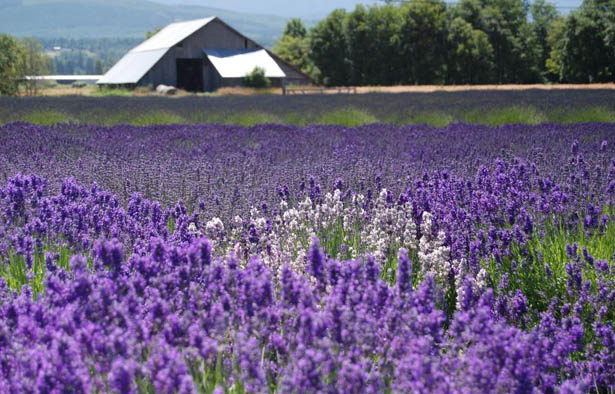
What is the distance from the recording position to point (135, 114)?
14648 millimetres

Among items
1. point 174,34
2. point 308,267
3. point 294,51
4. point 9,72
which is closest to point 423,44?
point 294,51

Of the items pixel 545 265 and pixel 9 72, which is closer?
pixel 545 265

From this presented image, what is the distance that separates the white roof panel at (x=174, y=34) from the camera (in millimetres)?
42469

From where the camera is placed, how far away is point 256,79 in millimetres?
39875

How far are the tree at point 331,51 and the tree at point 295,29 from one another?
103 feet

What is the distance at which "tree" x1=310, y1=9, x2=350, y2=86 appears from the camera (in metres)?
54.5

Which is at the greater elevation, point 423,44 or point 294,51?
point 294,51

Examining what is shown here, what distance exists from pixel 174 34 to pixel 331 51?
14.7 meters

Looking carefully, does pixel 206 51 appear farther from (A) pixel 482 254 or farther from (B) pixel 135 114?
(A) pixel 482 254

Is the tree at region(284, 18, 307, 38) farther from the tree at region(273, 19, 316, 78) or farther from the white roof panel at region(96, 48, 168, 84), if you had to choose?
the white roof panel at region(96, 48, 168, 84)

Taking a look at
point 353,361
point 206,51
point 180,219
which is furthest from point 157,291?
point 206,51

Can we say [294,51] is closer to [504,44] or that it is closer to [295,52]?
[295,52]

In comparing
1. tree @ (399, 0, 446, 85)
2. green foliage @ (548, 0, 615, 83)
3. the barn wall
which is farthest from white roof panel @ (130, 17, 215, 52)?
green foliage @ (548, 0, 615, 83)

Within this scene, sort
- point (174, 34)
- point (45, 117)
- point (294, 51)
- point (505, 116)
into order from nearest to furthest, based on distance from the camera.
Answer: point (505, 116) → point (45, 117) → point (174, 34) → point (294, 51)
